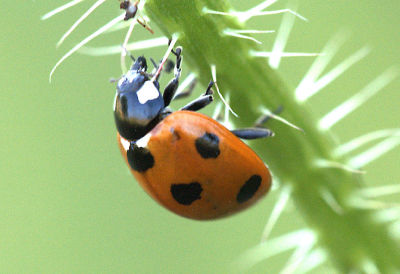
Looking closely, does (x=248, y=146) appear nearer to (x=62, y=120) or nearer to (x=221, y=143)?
(x=221, y=143)

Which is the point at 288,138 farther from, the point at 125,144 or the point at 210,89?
the point at 125,144

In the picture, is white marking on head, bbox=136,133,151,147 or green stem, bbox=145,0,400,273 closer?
green stem, bbox=145,0,400,273

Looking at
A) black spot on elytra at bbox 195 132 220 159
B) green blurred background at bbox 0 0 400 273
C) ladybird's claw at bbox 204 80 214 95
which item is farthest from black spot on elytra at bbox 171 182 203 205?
green blurred background at bbox 0 0 400 273

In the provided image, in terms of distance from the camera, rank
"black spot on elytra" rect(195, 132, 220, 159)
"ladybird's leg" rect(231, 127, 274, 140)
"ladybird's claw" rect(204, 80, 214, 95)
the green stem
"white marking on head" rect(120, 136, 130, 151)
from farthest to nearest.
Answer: "white marking on head" rect(120, 136, 130, 151) < "black spot on elytra" rect(195, 132, 220, 159) < "ladybird's leg" rect(231, 127, 274, 140) < "ladybird's claw" rect(204, 80, 214, 95) < the green stem

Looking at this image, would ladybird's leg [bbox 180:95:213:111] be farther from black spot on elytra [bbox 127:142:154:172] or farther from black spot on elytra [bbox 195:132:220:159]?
black spot on elytra [bbox 127:142:154:172]

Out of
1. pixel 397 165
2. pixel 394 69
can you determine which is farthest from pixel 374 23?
pixel 397 165

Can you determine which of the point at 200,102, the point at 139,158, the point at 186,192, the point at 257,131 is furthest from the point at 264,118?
the point at 139,158

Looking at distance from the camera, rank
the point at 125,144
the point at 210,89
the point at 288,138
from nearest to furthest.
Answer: the point at 210,89 → the point at 288,138 → the point at 125,144
